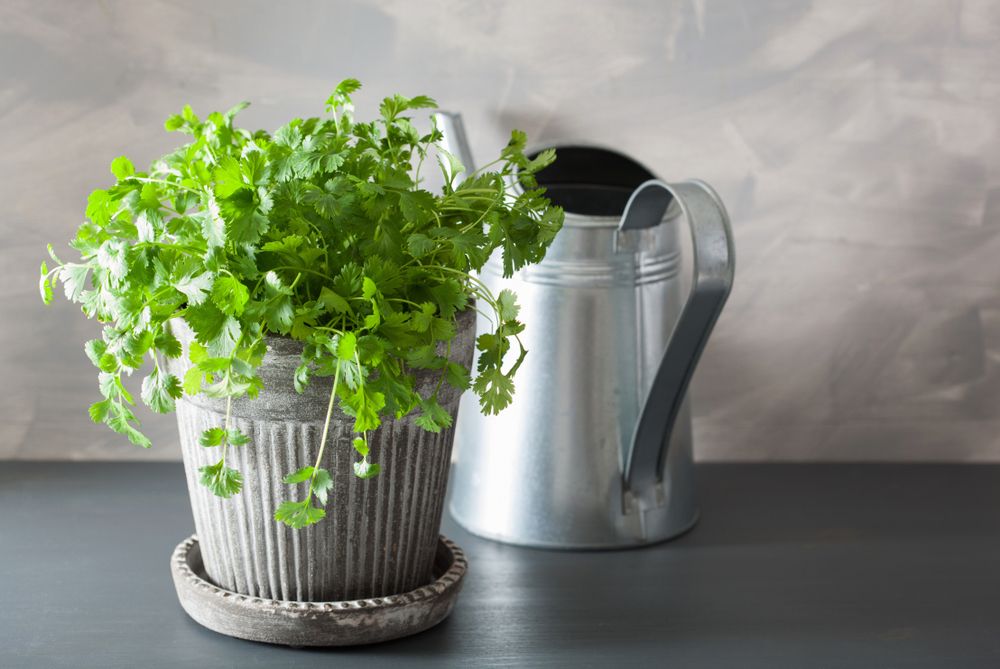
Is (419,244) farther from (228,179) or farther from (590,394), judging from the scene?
(590,394)

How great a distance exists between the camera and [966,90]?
43.8 inches

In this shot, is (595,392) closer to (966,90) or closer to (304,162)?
(304,162)

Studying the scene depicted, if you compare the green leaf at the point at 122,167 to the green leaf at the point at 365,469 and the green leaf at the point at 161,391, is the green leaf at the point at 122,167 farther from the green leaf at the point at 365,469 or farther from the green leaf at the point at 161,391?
the green leaf at the point at 365,469

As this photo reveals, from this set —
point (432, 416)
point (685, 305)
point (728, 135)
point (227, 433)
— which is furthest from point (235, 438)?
point (728, 135)

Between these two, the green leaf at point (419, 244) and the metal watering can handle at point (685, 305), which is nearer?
the green leaf at point (419, 244)

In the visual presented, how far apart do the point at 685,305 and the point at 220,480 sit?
13.2 inches

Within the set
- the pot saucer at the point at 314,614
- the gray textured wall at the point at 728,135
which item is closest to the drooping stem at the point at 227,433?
the pot saucer at the point at 314,614

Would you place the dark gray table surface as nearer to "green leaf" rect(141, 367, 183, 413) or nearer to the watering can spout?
"green leaf" rect(141, 367, 183, 413)

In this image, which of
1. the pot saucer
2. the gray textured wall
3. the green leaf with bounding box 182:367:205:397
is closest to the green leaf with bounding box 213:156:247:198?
the green leaf with bounding box 182:367:205:397

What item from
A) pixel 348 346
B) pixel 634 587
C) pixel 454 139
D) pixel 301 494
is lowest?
pixel 634 587

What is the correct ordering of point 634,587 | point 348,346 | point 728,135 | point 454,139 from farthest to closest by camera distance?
point 728,135
point 454,139
point 634,587
point 348,346

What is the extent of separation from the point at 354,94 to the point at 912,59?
538mm

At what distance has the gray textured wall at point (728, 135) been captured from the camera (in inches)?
41.4

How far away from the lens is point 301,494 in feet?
2.31
